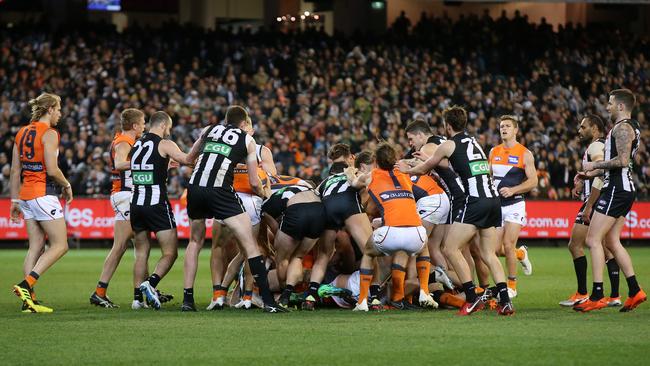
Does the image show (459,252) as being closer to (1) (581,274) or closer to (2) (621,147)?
(2) (621,147)

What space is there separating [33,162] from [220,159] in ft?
7.99

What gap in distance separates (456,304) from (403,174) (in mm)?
1655

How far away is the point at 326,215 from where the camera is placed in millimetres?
12383

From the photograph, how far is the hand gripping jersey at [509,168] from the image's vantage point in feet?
46.6

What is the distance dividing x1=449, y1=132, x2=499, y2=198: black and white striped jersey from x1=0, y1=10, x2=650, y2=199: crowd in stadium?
51.0 ft

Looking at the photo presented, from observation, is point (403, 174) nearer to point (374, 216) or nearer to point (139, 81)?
point (374, 216)

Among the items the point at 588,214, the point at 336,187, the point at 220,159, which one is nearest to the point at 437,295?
the point at 336,187

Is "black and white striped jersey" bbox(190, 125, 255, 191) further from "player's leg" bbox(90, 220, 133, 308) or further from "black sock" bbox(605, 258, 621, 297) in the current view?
"black sock" bbox(605, 258, 621, 297)

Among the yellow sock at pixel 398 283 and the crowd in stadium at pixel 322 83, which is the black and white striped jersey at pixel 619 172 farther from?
the crowd in stadium at pixel 322 83

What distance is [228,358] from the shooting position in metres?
8.03

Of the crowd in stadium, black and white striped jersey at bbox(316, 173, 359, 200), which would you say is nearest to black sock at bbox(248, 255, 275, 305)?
black and white striped jersey at bbox(316, 173, 359, 200)

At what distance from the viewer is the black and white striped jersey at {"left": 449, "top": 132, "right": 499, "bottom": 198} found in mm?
11555

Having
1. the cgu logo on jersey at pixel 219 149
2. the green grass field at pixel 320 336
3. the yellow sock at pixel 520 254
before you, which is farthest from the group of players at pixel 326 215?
the yellow sock at pixel 520 254

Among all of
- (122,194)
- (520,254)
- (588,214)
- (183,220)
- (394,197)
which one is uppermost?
(394,197)
